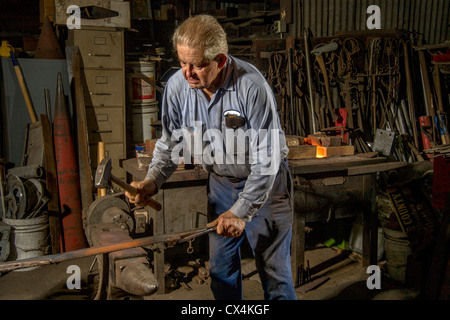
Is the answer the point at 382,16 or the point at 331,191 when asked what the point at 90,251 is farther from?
the point at 382,16

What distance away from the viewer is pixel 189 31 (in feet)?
6.54

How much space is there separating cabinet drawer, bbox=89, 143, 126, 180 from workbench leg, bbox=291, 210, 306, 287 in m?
2.31

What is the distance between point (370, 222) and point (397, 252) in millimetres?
340

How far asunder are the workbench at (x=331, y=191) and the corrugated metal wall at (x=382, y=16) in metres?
2.50

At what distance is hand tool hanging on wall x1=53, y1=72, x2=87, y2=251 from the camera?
14.2 feet

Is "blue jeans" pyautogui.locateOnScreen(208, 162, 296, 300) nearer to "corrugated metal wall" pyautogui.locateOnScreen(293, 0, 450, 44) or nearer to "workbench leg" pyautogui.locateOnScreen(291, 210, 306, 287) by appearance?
"workbench leg" pyautogui.locateOnScreen(291, 210, 306, 287)

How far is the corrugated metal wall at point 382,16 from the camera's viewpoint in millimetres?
5520

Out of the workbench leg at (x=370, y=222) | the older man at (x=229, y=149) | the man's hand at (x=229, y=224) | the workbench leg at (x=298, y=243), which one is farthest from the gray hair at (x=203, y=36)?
the workbench leg at (x=370, y=222)

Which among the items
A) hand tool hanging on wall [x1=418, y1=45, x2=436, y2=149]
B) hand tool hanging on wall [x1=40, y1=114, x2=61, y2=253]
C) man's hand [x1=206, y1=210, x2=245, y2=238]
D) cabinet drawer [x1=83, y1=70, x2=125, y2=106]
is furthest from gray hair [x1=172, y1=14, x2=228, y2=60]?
hand tool hanging on wall [x1=418, y1=45, x2=436, y2=149]

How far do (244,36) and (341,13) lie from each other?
136 centimetres

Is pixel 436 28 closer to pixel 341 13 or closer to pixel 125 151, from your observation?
pixel 341 13

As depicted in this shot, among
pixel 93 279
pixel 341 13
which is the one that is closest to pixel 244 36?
pixel 341 13

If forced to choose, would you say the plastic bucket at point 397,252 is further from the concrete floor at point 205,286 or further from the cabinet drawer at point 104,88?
the cabinet drawer at point 104,88

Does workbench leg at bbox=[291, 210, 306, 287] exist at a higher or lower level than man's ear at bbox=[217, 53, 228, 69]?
lower
